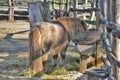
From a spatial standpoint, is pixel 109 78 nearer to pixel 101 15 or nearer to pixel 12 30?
pixel 101 15

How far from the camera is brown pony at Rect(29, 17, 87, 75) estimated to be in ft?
21.4

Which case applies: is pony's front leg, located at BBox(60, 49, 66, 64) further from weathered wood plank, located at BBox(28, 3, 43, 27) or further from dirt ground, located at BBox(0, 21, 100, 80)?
weathered wood plank, located at BBox(28, 3, 43, 27)

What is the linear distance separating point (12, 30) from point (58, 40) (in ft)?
20.2

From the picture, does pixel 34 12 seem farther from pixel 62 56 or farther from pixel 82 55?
pixel 82 55

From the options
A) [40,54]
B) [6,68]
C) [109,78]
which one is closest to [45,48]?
[40,54]

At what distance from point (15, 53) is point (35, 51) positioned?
266cm

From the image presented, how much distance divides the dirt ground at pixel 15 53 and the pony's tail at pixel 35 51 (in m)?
0.21

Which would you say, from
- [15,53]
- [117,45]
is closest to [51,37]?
[15,53]

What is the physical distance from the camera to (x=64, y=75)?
6.95 meters

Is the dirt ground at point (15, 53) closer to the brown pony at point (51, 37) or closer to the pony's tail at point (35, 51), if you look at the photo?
the pony's tail at point (35, 51)

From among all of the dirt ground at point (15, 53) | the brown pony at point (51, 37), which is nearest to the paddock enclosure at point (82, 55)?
the dirt ground at point (15, 53)

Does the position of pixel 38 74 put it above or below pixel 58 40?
below

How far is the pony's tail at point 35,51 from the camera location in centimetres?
646

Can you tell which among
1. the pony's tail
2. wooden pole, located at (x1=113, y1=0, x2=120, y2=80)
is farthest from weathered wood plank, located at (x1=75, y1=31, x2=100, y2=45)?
wooden pole, located at (x1=113, y1=0, x2=120, y2=80)
